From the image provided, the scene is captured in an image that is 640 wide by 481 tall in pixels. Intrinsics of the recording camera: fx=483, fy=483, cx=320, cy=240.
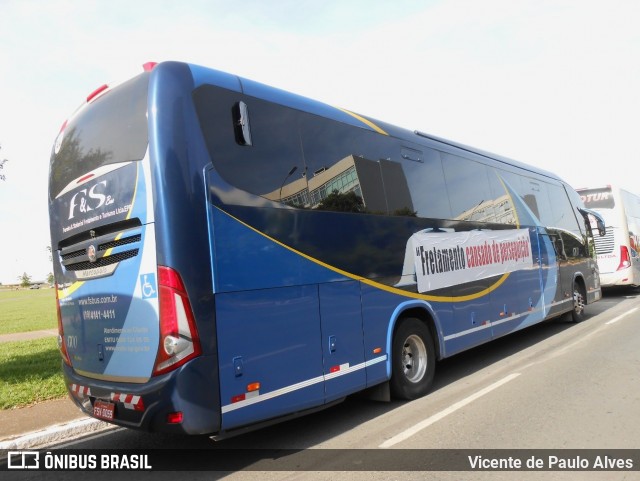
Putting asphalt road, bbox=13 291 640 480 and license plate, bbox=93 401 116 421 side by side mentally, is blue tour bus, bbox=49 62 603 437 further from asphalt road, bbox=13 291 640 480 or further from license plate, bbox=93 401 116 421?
asphalt road, bbox=13 291 640 480

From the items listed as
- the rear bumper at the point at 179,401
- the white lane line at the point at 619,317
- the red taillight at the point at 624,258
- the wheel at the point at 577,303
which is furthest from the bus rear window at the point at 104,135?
the red taillight at the point at 624,258

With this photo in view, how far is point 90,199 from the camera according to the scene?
4.44m

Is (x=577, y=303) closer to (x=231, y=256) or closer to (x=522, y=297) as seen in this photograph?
(x=522, y=297)

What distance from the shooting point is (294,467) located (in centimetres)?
415

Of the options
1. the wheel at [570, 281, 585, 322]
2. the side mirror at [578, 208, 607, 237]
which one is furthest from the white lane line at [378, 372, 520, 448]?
the side mirror at [578, 208, 607, 237]

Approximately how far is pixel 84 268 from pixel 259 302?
1778 mm

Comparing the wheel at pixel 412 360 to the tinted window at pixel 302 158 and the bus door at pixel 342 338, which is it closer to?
the bus door at pixel 342 338

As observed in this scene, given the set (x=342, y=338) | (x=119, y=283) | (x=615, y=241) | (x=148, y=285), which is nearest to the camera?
(x=148, y=285)

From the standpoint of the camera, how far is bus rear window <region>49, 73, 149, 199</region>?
13.3ft

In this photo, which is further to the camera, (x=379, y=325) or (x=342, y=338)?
(x=379, y=325)

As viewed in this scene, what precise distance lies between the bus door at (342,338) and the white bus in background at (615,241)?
575 inches

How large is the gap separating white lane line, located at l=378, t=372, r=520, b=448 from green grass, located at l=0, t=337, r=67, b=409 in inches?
195

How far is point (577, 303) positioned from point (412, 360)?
7.28 m

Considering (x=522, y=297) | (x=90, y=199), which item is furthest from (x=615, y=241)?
(x=90, y=199)
